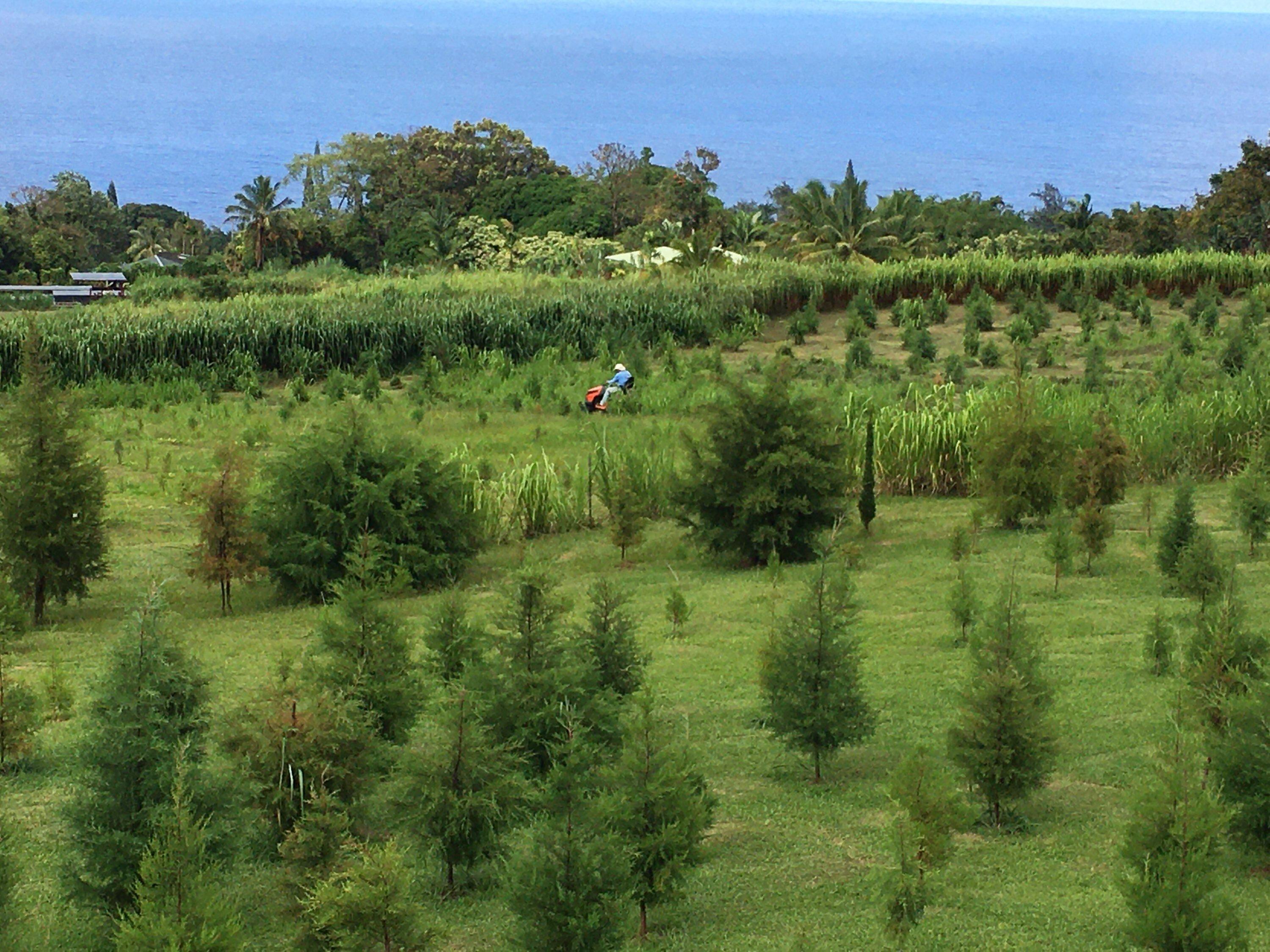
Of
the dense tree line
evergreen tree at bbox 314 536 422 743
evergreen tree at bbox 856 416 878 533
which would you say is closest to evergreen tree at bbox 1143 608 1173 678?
evergreen tree at bbox 314 536 422 743

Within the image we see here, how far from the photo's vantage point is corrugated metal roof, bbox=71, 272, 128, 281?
61.7m

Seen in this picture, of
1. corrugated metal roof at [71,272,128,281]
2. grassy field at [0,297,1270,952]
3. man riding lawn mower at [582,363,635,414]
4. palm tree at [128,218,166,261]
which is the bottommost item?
grassy field at [0,297,1270,952]

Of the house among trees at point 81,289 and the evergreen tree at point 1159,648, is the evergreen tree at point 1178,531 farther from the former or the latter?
the house among trees at point 81,289

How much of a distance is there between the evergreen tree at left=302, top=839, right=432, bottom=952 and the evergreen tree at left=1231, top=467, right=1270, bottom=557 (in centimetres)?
1027

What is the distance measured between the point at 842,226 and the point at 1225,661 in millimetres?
34287

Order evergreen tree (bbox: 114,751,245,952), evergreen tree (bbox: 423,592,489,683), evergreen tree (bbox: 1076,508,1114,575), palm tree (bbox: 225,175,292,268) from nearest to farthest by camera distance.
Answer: evergreen tree (bbox: 114,751,245,952) → evergreen tree (bbox: 423,592,489,683) → evergreen tree (bbox: 1076,508,1114,575) → palm tree (bbox: 225,175,292,268)

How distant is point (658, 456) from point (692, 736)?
9.53m

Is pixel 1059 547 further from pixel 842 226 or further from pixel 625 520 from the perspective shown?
pixel 842 226

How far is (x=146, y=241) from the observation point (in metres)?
80.7

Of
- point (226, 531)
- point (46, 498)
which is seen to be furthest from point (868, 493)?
point (46, 498)

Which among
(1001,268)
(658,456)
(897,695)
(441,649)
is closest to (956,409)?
(658,456)

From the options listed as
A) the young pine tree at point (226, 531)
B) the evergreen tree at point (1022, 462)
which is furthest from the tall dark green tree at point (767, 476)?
the young pine tree at point (226, 531)

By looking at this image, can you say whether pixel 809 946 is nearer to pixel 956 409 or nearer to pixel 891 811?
pixel 891 811

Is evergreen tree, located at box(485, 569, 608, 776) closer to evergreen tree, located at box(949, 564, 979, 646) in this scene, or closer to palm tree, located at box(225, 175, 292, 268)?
evergreen tree, located at box(949, 564, 979, 646)
